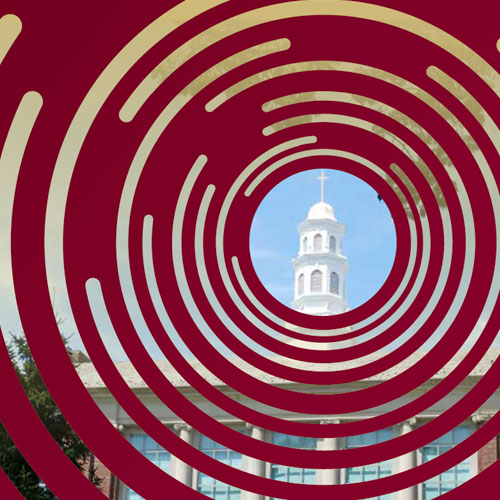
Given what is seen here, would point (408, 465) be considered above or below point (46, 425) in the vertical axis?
above

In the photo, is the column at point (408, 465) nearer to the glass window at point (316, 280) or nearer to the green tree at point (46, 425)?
the green tree at point (46, 425)

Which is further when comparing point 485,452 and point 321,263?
point 321,263

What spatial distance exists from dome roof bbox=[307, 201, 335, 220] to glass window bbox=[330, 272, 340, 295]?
5.83 meters

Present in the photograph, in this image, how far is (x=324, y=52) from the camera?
26.1 feet

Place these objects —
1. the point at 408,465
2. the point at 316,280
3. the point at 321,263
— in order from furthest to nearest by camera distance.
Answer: the point at 316,280, the point at 321,263, the point at 408,465

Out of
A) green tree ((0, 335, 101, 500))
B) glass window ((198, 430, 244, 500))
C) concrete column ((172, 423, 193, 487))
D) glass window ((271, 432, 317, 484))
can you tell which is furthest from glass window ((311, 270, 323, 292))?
green tree ((0, 335, 101, 500))

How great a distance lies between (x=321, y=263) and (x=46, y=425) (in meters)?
80.7

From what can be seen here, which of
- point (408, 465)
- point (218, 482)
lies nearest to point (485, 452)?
point (408, 465)

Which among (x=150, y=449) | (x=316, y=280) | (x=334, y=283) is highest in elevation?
(x=316, y=280)

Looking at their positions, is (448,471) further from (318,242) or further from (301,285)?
(301,285)

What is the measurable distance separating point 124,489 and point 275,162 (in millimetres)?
29957

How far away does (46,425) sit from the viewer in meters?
27.3

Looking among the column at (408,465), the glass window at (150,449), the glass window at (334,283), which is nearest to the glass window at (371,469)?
the column at (408,465)

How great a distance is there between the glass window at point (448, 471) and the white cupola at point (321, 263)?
65.4m
